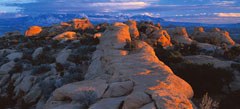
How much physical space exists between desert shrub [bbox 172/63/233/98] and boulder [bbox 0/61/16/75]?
49.0 feet

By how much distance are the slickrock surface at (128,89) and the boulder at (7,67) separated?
10906mm

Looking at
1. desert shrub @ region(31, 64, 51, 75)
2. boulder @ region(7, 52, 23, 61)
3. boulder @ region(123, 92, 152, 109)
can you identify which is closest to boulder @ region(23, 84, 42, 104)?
desert shrub @ region(31, 64, 51, 75)

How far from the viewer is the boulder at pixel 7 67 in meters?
31.1

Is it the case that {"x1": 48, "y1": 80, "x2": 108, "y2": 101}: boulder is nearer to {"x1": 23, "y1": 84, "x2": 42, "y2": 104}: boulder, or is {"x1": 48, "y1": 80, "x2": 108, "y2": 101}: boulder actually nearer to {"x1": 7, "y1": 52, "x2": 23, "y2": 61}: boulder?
{"x1": 23, "y1": 84, "x2": 42, "y2": 104}: boulder

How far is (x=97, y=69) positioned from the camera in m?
23.2

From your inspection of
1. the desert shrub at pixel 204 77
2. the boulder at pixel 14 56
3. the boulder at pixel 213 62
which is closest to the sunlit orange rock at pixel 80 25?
the boulder at pixel 14 56

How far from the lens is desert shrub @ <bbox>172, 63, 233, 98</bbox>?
21109 mm

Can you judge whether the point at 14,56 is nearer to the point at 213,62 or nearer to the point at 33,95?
the point at 33,95

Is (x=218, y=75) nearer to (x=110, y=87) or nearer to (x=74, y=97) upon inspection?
(x=110, y=87)

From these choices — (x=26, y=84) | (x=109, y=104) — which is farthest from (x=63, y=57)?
(x=109, y=104)

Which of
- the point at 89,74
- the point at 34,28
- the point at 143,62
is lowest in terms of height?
the point at 34,28

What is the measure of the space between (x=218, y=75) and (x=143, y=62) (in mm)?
5227

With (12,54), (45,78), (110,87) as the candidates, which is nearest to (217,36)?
(12,54)

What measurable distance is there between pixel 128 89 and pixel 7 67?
18163 millimetres
